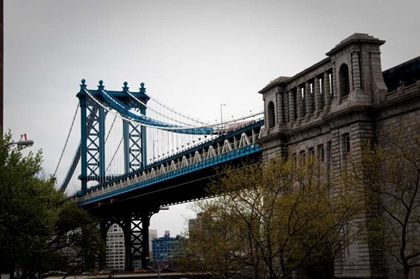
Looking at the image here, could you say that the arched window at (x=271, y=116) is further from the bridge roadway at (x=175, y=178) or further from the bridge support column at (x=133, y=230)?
the bridge support column at (x=133, y=230)

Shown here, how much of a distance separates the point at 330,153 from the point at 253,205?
14.5 metres

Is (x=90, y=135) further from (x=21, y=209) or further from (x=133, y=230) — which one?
(x=21, y=209)

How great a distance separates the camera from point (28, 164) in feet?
205

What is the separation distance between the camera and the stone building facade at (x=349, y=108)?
5734cm

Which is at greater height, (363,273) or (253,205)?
(253,205)

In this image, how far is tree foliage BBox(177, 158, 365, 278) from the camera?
170 ft

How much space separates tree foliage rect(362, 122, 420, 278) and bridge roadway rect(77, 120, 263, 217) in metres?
24.0

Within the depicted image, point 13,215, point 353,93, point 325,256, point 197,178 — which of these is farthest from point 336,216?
point 197,178

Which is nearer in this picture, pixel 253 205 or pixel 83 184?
pixel 253 205

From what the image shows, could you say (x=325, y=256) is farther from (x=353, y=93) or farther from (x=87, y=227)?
(x=87, y=227)

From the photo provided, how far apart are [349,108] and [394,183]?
9.46m

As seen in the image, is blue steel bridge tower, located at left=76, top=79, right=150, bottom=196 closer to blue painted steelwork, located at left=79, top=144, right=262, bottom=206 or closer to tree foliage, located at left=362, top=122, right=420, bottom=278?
blue painted steelwork, located at left=79, top=144, right=262, bottom=206

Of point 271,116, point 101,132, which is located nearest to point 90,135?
point 101,132

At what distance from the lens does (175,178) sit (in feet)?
352
